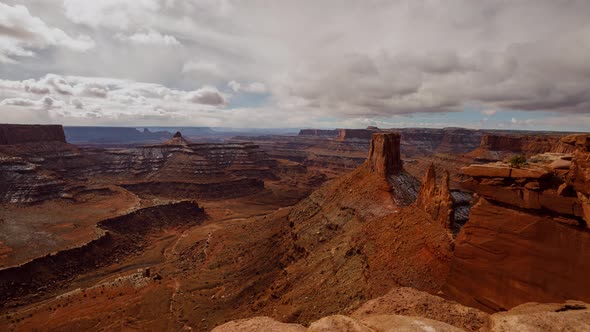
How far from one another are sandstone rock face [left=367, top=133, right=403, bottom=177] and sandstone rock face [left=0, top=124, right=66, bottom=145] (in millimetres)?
143225

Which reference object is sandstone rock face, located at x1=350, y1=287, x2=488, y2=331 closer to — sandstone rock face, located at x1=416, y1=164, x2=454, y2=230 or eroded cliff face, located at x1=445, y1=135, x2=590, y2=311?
eroded cliff face, located at x1=445, y1=135, x2=590, y2=311

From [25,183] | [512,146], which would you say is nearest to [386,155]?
[25,183]

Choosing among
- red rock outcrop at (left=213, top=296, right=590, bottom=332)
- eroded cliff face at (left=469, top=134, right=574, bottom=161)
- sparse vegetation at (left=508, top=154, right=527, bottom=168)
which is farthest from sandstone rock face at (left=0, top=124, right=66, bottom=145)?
eroded cliff face at (left=469, top=134, right=574, bottom=161)

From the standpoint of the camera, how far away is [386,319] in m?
12.0

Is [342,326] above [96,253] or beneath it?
above

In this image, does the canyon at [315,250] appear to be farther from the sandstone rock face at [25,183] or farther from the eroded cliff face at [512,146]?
the eroded cliff face at [512,146]

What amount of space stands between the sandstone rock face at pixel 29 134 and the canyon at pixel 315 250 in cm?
114

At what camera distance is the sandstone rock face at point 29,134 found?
12109cm

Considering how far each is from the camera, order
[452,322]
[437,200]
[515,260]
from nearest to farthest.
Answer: [452,322]
[515,260]
[437,200]

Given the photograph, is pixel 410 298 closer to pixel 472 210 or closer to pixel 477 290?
pixel 477 290

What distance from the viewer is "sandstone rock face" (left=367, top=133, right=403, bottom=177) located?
50250 mm

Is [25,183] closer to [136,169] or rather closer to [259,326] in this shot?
[136,169]

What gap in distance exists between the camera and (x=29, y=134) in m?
129

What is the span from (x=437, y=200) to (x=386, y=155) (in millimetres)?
21005
